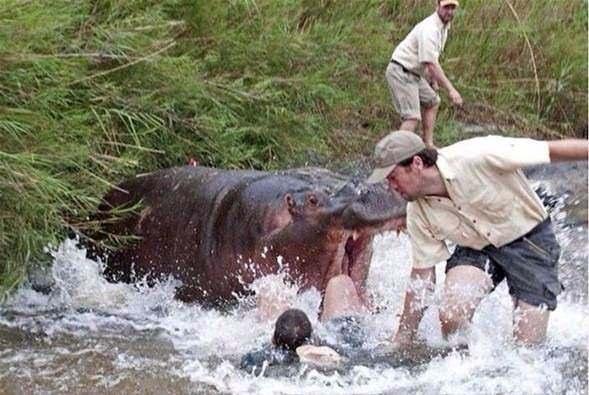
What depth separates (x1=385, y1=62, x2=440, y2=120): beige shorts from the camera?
381 inches

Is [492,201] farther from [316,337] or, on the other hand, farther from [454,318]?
[316,337]

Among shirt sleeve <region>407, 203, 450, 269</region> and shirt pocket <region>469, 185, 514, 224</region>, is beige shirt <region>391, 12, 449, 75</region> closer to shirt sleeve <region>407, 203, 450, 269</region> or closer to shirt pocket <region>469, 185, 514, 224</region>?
shirt sleeve <region>407, 203, 450, 269</region>

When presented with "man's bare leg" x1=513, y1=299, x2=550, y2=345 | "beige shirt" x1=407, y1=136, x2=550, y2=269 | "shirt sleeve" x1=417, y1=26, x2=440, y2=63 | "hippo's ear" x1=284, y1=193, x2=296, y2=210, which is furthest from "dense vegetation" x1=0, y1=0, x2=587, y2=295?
"man's bare leg" x1=513, y1=299, x2=550, y2=345

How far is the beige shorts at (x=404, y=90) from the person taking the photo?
31.8ft

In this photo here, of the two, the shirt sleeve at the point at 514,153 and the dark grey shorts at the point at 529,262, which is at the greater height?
the shirt sleeve at the point at 514,153

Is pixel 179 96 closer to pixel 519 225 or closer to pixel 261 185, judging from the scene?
pixel 261 185

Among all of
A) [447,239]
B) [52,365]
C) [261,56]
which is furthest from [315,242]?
[261,56]

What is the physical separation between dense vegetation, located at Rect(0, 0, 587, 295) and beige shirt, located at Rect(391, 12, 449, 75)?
452 mm

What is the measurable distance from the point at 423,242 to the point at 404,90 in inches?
187

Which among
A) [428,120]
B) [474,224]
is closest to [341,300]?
[474,224]

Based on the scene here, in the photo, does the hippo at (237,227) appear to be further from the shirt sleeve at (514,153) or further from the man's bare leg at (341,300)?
the shirt sleeve at (514,153)

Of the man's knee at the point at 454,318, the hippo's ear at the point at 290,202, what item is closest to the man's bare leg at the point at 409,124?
the hippo's ear at the point at 290,202

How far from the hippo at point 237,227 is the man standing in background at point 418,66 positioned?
3054mm

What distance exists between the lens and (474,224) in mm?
4938
